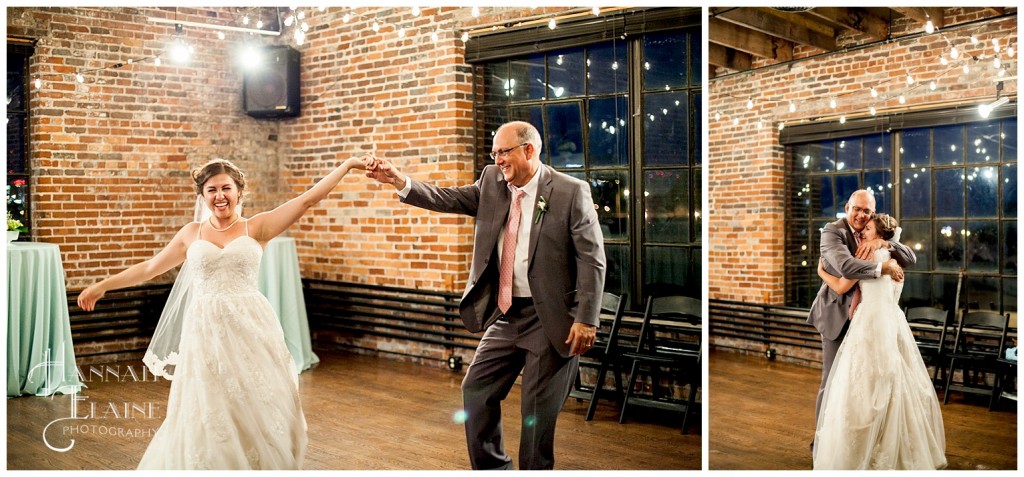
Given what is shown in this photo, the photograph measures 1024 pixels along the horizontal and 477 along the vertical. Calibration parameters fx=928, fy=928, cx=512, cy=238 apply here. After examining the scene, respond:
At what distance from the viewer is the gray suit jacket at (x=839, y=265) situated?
392cm

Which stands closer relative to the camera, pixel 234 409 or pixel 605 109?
pixel 234 409

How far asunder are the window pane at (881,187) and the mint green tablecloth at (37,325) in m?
4.85

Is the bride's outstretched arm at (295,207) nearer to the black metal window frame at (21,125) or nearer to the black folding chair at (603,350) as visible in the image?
the black folding chair at (603,350)

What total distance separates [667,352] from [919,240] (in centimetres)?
166

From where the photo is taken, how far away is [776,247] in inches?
161

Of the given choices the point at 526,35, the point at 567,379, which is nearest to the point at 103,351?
the point at 526,35

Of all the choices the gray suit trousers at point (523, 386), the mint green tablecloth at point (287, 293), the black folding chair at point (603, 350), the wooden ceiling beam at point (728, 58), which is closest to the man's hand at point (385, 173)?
the gray suit trousers at point (523, 386)

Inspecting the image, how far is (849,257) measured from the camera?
3.93 metres

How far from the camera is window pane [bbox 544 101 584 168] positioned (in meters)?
6.00

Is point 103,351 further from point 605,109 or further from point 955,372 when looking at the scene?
point 955,372

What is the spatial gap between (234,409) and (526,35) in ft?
11.4

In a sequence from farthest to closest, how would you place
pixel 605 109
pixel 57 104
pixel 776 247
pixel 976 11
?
pixel 57 104, pixel 605 109, pixel 776 247, pixel 976 11

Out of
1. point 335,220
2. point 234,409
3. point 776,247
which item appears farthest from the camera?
point 335,220

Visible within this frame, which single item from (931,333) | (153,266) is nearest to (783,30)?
(931,333)
